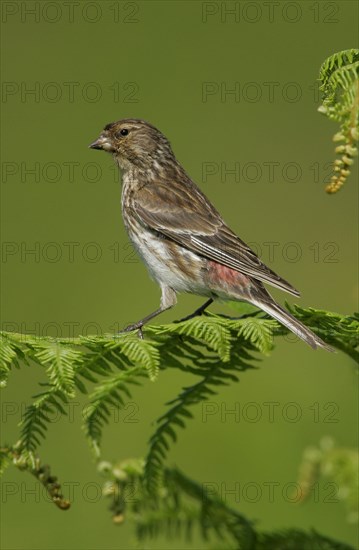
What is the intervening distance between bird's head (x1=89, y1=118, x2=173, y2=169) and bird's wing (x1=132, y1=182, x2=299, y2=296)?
0.35m

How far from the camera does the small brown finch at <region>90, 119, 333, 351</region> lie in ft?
18.5

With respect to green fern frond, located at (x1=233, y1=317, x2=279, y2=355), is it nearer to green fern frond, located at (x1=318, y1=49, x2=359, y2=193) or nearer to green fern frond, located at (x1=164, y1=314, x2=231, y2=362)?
green fern frond, located at (x1=164, y1=314, x2=231, y2=362)

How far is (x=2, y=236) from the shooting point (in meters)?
10.9

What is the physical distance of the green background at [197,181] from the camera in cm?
599

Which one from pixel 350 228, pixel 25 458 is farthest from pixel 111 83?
pixel 25 458

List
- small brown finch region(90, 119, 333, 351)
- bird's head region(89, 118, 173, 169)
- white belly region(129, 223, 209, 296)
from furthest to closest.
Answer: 1. bird's head region(89, 118, 173, 169)
2. white belly region(129, 223, 209, 296)
3. small brown finch region(90, 119, 333, 351)

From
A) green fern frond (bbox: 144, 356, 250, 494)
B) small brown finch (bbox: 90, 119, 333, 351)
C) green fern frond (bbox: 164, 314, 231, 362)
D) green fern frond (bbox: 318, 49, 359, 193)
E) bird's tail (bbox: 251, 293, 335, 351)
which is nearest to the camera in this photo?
green fern frond (bbox: 318, 49, 359, 193)

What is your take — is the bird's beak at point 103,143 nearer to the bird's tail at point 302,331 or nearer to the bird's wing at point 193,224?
the bird's wing at point 193,224

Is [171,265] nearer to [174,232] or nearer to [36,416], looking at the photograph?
[174,232]

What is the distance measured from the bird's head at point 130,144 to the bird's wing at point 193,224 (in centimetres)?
35

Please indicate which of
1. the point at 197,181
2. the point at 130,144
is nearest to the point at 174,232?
the point at 130,144

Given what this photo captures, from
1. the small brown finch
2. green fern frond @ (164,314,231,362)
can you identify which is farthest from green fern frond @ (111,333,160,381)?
the small brown finch

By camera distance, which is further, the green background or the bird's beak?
the bird's beak

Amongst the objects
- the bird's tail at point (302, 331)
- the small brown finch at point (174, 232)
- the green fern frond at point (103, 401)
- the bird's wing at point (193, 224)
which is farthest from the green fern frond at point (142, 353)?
the bird's wing at point (193, 224)
